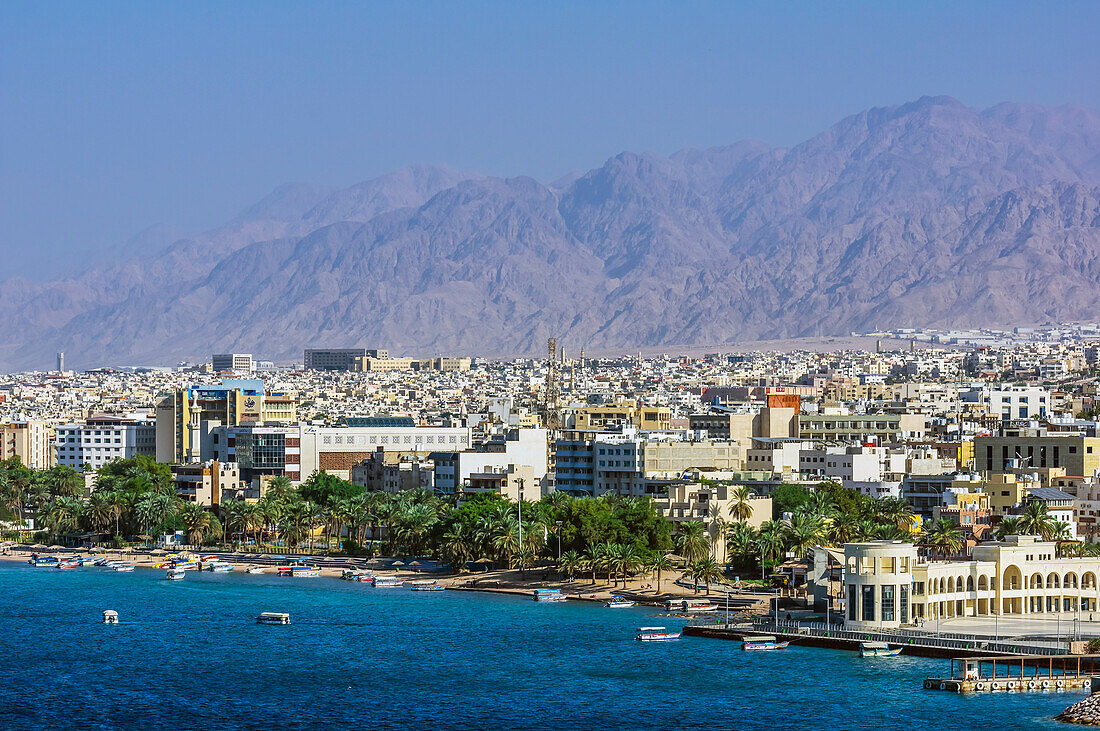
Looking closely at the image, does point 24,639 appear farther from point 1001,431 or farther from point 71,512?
point 1001,431

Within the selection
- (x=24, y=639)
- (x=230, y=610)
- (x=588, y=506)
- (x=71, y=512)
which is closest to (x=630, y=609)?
(x=588, y=506)

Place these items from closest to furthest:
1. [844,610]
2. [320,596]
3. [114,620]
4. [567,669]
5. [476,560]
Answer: [567,669] → [844,610] → [114,620] → [320,596] → [476,560]

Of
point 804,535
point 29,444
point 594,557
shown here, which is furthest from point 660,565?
point 29,444

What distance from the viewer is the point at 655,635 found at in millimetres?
87125

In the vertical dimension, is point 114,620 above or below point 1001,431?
below

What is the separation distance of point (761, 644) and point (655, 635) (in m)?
5.60

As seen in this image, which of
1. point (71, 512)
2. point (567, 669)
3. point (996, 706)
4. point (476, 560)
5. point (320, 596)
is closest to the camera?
point (996, 706)

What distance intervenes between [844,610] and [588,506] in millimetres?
24690

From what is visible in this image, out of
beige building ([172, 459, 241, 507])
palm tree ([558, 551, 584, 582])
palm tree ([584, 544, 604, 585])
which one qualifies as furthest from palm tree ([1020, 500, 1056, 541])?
beige building ([172, 459, 241, 507])

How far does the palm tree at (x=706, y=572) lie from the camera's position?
3834 inches

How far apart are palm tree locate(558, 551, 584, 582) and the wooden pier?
28828 millimetres

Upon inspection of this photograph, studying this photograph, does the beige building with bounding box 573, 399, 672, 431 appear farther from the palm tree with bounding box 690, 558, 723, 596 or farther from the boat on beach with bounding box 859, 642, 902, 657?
the boat on beach with bounding box 859, 642, 902, 657

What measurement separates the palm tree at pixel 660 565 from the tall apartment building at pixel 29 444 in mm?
94062

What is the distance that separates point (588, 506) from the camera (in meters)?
108
